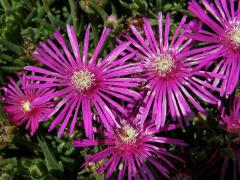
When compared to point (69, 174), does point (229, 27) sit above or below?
above

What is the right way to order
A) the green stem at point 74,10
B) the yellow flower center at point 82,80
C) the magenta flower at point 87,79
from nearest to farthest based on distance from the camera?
Result: the magenta flower at point 87,79
the yellow flower center at point 82,80
the green stem at point 74,10

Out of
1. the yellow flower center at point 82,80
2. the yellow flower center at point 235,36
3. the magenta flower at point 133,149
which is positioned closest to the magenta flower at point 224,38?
the yellow flower center at point 235,36

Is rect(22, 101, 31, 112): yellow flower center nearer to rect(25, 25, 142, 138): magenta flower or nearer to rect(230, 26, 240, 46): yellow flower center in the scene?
rect(25, 25, 142, 138): magenta flower

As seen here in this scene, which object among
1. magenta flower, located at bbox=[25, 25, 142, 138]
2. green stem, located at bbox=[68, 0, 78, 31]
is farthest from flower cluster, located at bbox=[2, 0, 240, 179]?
green stem, located at bbox=[68, 0, 78, 31]

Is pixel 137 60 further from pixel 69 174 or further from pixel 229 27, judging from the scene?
pixel 69 174

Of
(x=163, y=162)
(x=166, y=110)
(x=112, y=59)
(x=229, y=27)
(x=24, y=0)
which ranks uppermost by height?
(x=24, y=0)

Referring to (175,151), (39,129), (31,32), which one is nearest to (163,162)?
(175,151)

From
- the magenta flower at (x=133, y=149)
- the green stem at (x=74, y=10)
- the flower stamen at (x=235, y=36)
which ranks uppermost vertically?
the green stem at (x=74, y=10)

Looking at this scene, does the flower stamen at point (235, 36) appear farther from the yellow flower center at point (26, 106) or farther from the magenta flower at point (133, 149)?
the yellow flower center at point (26, 106)

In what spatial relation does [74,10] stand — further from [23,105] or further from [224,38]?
[224,38]
